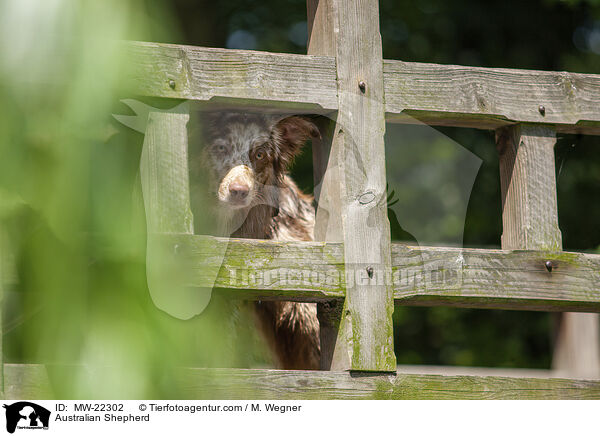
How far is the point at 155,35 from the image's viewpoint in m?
1.01

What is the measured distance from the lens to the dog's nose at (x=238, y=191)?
3961 millimetres

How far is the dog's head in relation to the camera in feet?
13.8

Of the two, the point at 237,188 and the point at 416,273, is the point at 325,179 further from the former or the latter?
the point at 237,188

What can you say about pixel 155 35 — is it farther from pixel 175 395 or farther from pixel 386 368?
pixel 386 368

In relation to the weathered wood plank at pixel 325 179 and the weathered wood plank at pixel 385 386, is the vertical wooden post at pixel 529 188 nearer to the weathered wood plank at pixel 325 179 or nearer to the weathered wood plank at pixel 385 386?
the weathered wood plank at pixel 385 386

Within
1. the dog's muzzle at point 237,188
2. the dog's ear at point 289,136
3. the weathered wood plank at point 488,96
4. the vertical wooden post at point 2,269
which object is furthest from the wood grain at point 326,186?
the vertical wooden post at point 2,269

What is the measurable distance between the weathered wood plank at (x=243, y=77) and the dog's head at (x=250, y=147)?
1164mm

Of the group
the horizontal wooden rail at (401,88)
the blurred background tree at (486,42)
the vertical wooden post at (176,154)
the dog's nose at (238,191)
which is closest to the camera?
the vertical wooden post at (176,154)

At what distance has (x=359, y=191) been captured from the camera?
2.95 meters

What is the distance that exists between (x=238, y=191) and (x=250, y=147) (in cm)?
37

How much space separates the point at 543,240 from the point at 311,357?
169 centimetres

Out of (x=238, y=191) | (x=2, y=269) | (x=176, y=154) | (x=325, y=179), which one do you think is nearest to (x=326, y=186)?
(x=325, y=179)
